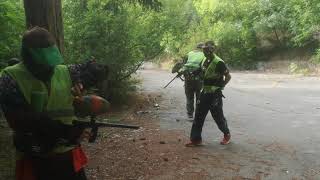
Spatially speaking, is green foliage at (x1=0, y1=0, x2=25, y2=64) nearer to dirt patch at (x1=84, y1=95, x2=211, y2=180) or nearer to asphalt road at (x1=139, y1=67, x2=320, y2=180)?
dirt patch at (x1=84, y1=95, x2=211, y2=180)

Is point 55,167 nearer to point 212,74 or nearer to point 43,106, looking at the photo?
point 43,106

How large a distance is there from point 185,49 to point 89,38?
21562 millimetres

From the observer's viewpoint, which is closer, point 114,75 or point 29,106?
point 29,106

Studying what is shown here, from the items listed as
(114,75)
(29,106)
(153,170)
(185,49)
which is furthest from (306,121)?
(185,49)

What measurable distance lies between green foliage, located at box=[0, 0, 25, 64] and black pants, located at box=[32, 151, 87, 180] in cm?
501

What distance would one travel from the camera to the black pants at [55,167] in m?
3.75

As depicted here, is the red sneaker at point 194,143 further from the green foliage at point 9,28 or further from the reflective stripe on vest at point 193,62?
the green foliage at point 9,28

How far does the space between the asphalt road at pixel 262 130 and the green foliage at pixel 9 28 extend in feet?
12.1

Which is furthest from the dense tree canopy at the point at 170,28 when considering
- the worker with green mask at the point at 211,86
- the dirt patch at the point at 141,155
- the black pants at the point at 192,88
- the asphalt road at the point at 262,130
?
the worker with green mask at the point at 211,86

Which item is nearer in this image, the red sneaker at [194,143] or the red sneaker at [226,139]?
the red sneaker at [194,143]

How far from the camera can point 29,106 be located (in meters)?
3.54

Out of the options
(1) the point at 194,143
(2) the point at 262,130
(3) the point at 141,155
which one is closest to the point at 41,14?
(3) the point at 141,155

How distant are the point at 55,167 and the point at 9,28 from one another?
5.61m

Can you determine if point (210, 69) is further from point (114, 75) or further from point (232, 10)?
point (232, 10)
